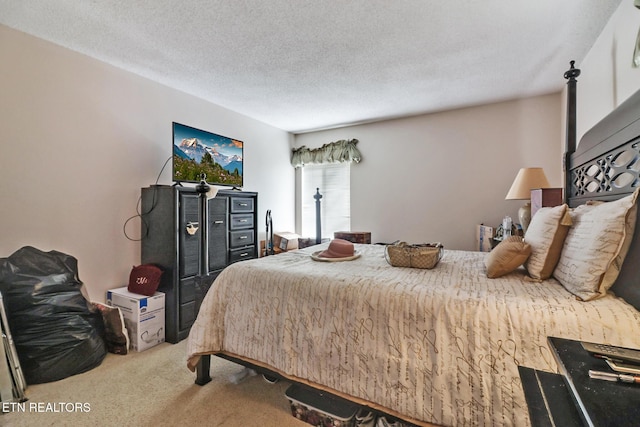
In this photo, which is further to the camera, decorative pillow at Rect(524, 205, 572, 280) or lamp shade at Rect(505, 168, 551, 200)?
lamp shade at Rect(505, 168, 551, 200)

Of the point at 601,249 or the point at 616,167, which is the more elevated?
the point at 616,167

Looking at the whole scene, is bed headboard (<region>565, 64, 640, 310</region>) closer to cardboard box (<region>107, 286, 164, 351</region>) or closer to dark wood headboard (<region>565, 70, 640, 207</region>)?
dark wood headboard (<region>565, 70, 640, 207</region>)

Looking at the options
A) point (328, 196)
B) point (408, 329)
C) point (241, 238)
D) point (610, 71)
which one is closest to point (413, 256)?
point (408, 329)

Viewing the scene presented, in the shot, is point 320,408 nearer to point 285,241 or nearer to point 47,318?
point 47,318

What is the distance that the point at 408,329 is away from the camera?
4.11 ft

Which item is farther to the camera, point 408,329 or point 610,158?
point 610,158

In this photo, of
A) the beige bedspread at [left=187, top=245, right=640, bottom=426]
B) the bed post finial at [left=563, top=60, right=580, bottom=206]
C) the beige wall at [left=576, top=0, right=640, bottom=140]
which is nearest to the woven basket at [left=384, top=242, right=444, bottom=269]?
the beige bedspread at [left=187, top=245, right=640, bottom=426]

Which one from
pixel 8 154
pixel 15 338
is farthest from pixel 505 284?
pixel 8 154

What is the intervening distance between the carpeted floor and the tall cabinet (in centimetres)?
55

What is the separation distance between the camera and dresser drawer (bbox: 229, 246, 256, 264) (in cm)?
331

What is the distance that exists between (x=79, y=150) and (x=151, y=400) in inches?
84.3

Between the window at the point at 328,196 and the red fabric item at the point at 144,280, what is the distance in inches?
110

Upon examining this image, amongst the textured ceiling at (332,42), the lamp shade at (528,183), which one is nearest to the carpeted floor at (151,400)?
the textured ceiling at (332,42)

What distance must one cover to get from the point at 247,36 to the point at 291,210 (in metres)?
3.18
